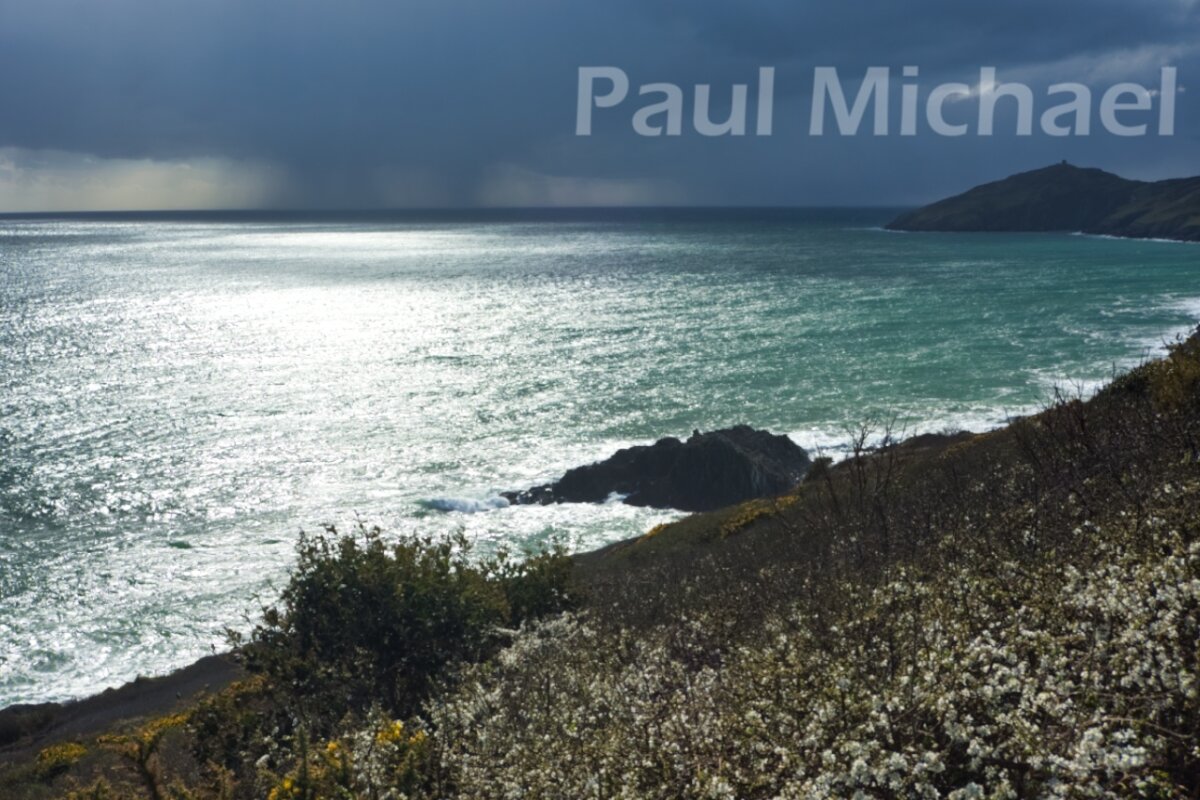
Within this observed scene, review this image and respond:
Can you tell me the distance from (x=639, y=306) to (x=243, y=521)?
57374mm

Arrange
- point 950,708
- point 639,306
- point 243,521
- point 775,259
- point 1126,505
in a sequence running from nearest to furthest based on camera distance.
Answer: point 950,708 < point 1126,505 < point 243,521 < point 639,306 < point 775,259

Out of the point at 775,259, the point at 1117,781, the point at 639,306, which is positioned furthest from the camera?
the point at 775,259

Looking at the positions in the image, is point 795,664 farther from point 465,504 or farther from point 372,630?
point 465,504

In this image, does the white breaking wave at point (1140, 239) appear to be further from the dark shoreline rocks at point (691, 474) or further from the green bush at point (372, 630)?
the green bush at point (372, 630)

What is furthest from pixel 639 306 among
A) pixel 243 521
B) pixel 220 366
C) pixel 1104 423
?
pixel 1104 423

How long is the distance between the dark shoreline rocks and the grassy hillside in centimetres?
1581

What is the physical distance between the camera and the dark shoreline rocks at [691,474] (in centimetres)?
3512

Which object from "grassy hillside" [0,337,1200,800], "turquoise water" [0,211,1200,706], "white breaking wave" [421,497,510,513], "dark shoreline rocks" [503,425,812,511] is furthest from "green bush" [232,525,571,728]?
"dark shoreline rocks" [503,425,812,511]

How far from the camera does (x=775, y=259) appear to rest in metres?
139

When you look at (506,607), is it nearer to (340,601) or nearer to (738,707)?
(340,601)

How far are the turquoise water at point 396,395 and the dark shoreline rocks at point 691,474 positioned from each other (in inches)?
56.8

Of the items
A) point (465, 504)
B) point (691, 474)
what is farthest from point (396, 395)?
point (691, 474)

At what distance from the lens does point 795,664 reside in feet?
25.1

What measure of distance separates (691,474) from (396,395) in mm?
Result: 24072
